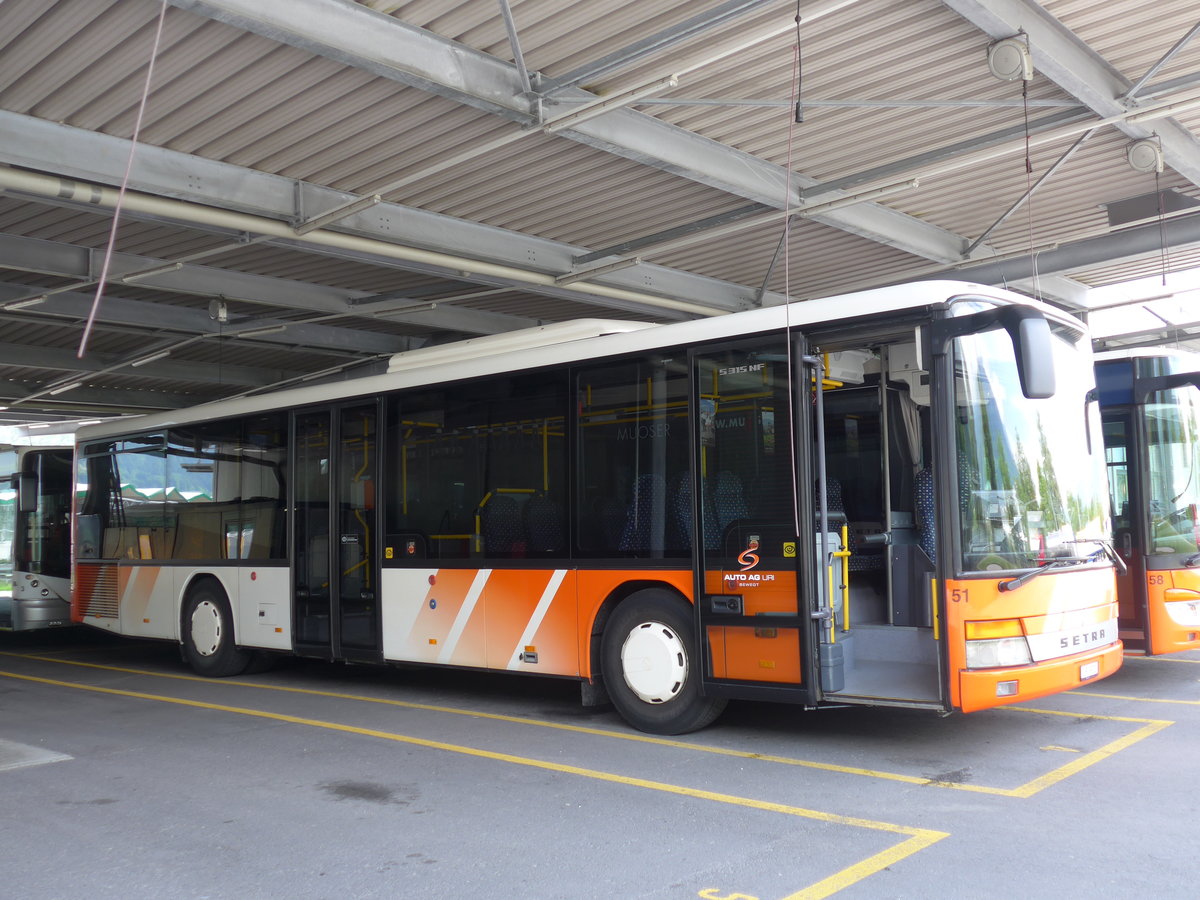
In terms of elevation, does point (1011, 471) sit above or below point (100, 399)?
below

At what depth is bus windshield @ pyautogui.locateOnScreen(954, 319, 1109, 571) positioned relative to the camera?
6.84m

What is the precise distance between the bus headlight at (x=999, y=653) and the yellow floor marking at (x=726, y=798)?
1.46 m

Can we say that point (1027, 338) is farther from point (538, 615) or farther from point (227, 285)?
point (227, 285)

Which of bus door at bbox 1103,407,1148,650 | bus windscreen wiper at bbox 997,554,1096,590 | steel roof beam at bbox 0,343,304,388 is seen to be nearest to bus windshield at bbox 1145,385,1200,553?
bus door at bbox 1103,407,1148,650

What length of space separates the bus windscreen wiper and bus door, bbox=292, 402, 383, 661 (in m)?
5.84

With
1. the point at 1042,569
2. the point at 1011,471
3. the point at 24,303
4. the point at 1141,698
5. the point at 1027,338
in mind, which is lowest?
the point at 1141,698

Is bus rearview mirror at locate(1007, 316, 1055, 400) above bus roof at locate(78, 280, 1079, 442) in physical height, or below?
below

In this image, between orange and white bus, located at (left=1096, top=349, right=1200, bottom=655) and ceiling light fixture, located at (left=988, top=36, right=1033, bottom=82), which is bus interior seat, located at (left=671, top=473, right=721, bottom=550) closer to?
ceiling light fixture, located at (left=988, top=36, right=1033, bottom=82)

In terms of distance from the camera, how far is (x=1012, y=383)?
7.14m

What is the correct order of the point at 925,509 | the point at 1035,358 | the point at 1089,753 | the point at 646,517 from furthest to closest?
the point at 925,509, the point at 646,517, the point at 1089,753, the point at 1035,358

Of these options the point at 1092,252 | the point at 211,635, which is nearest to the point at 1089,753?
the point at 1092,252

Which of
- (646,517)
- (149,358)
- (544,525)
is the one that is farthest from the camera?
(149,358)

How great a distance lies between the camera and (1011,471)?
7.03 meters

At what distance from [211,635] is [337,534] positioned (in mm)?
2639
